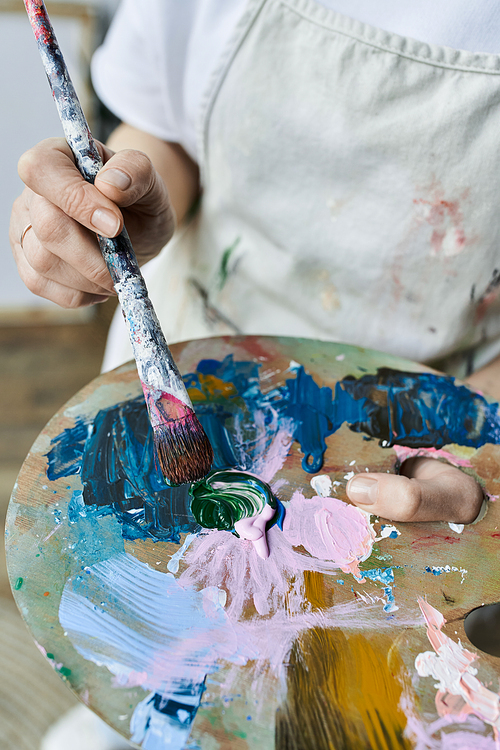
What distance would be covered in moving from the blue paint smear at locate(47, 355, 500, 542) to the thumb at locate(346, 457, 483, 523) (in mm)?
53

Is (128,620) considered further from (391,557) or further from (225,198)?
(225,198)

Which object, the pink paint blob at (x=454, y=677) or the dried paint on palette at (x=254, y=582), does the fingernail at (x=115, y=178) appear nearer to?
the dried paint on palette at (x=254, y=582)

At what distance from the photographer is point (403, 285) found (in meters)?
0.62

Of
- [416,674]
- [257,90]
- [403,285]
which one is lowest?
[416,674]

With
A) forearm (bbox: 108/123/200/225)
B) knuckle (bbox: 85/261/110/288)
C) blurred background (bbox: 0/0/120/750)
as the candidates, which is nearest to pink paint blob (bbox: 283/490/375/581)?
knuckle (bbox: 85/261/110/288)

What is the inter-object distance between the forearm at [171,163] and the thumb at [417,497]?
0.43 metres

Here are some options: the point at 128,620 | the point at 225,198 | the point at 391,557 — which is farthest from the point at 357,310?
the point at 128,620

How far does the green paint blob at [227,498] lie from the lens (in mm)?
449

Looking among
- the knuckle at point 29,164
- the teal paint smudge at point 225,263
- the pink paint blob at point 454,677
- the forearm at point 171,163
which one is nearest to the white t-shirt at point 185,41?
the forearm at point 171,163

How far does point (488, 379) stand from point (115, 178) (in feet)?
1.60

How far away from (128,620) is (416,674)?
Answer: 0.20 meters

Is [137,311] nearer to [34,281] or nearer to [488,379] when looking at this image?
[34,281]

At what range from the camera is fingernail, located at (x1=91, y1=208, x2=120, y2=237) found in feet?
1.40

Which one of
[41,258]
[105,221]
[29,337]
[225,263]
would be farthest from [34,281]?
[29,337]
